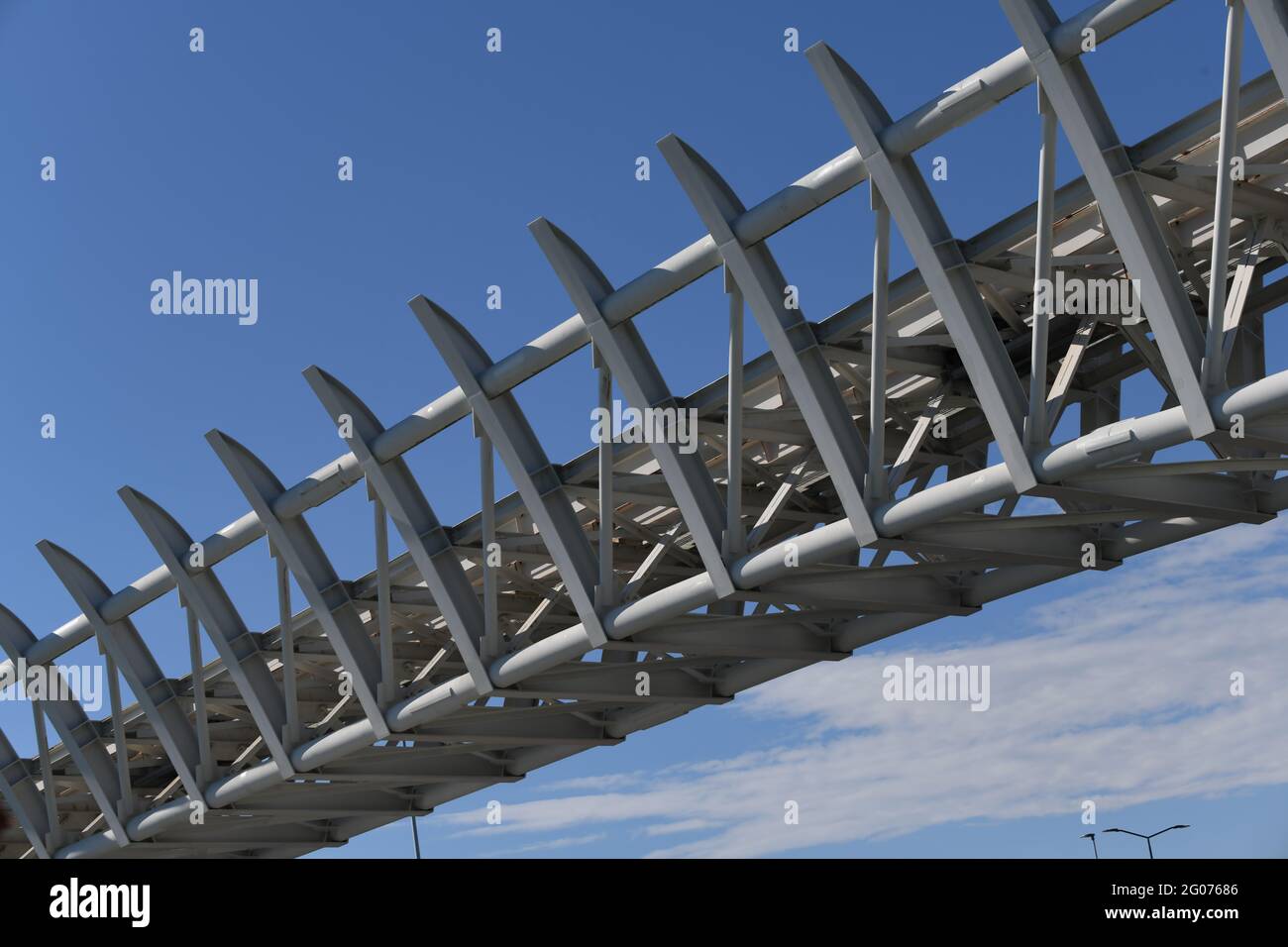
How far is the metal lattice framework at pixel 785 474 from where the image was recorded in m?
11.9

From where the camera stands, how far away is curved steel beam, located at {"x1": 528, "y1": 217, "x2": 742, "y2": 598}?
1548 centimetres

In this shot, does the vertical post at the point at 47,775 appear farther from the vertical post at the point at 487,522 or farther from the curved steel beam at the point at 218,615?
the vertical post at the point at 487,522

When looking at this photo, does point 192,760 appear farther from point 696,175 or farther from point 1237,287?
point 1237,287

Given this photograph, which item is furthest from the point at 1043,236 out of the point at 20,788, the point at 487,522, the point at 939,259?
the point at 20,788

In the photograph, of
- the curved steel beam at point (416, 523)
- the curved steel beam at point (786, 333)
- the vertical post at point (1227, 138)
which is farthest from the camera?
the curved steel beam at point (416, 523)

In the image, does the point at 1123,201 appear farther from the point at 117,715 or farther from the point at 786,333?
the point at 117,715

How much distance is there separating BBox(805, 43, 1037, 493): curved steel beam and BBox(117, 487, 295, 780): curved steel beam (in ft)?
43.4

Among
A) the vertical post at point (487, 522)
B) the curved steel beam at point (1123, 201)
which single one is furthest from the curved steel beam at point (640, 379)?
the curved steel beam at point (1123, 201)

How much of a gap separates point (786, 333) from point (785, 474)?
4475 millimetres

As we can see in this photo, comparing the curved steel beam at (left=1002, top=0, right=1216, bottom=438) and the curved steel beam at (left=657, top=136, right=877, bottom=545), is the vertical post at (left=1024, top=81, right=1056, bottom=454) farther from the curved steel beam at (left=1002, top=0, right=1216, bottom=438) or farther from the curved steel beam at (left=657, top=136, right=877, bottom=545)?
the curved steel beam at (left=657, top=136, right=877, bottom=545)

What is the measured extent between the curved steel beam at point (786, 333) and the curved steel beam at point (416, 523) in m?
6.22
